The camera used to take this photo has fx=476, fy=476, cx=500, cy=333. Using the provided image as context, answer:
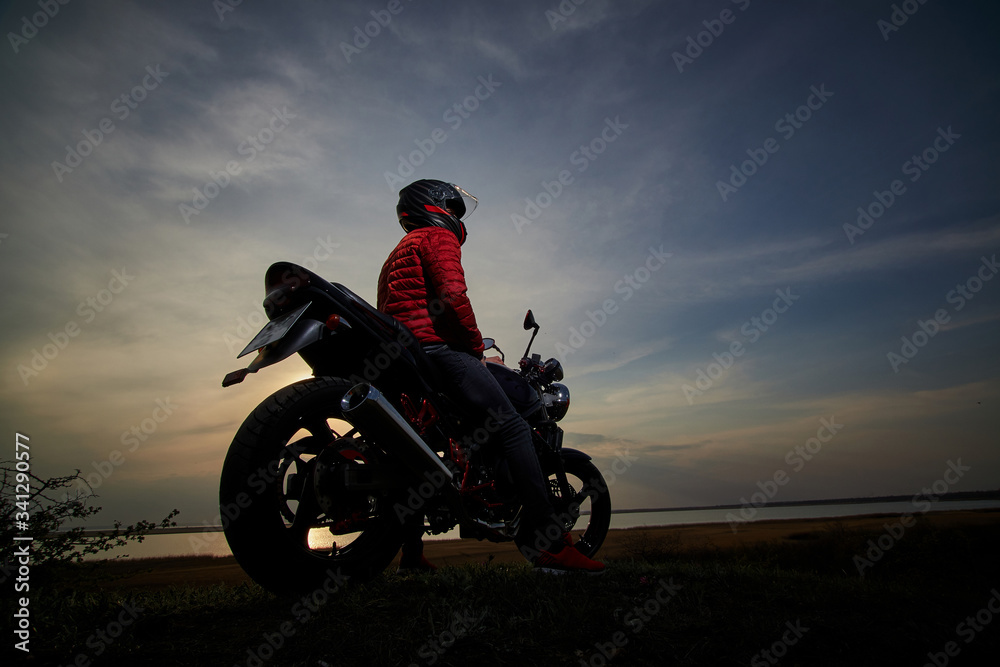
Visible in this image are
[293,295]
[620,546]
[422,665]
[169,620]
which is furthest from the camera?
[620,546]

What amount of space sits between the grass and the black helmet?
7.47ft

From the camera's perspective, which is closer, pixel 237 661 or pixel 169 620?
pixel 237 661

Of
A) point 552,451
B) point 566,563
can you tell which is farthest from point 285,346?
point 552,451

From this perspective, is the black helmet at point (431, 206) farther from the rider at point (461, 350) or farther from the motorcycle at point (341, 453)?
the motorcycle at point (341, 453)

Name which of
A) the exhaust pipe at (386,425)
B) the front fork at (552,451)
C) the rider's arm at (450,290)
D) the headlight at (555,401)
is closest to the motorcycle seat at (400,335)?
the rider's arm at (450,290)

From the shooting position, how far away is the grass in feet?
5.57

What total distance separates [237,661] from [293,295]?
1.52 metres

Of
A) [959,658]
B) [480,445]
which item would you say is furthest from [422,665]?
[959,658]

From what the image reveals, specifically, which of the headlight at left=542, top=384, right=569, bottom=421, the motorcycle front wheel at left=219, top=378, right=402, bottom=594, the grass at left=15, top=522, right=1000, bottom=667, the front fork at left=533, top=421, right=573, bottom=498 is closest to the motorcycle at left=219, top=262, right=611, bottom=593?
the motorcycle front wheel at left=219, top=378, right=402, bottom=594

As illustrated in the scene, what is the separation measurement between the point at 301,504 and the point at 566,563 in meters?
1.66

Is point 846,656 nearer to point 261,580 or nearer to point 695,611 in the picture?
point 695,611

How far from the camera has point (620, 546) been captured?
8.15 meters

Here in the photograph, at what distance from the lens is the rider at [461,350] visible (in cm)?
302

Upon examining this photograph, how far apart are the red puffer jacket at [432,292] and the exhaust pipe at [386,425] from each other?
864 mm
